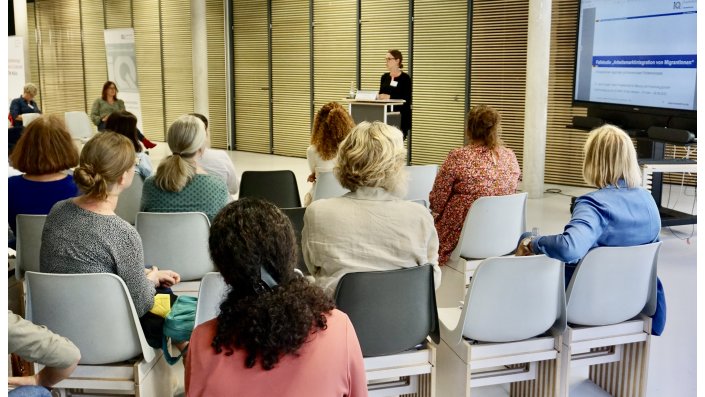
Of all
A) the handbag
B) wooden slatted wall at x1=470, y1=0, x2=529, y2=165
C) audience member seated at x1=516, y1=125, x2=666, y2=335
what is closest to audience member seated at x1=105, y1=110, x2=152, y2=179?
the handbag

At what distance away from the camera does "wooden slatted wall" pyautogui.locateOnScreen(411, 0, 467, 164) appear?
10172 mm

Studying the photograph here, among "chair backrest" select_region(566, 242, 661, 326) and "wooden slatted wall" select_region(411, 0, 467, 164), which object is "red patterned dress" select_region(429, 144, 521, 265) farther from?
"wooden slatted wall" select_region(411, 0, 467, 164)

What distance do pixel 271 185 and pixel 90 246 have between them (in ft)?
8.25

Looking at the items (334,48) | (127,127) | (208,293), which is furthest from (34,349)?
(334,48)

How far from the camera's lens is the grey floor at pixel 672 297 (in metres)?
3.59

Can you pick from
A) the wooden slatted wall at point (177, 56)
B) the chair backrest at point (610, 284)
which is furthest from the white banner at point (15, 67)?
the chair backrest at point (610, 284)

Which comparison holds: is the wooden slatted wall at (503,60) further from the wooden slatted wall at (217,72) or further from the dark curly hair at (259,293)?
the dark curly hair at (259,293)

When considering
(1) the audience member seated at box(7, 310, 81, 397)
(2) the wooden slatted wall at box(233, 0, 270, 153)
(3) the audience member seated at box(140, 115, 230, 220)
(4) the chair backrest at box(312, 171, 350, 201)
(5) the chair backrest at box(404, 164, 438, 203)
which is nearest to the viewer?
(1) the audience member seated at box(7, 310, 81, 397)

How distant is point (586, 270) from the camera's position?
2.97m

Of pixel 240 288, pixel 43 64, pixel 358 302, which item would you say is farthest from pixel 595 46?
pixel 43 64

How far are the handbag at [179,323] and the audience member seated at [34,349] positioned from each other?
41 centimetres

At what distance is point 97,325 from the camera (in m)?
2.65

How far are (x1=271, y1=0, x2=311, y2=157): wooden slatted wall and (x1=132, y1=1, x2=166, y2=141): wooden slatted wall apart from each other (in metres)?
2.89

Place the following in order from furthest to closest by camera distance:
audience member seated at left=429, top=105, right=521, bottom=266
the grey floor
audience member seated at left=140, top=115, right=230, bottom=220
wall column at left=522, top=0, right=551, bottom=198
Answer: wall column at left=522, top=0, right=551, bottom=198 < audience member seated at left=429, top=105, right=521, bottom=266 < audience member seated at left=140, top=115, right=230, bottom=220 < the grey floor
